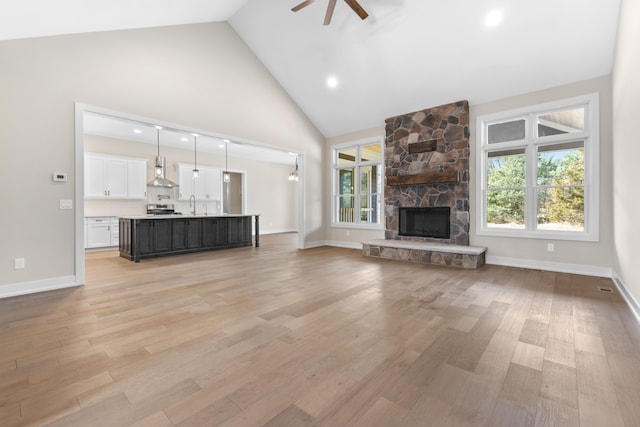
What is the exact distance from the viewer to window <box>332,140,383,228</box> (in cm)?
705

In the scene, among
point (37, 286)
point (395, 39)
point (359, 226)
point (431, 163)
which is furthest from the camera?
point (359, 226)

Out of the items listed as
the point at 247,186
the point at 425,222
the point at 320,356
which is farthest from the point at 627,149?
the point at 247,186

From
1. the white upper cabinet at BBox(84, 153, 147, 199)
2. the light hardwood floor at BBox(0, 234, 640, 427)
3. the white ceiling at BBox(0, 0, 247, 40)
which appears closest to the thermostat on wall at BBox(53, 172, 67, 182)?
the light hardwood floor at BBox(0, 234, 640, 427)

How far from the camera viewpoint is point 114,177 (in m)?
7.46

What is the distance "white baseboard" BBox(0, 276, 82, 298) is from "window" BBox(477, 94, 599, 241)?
6.56 meters

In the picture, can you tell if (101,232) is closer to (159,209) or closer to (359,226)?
(159,209)

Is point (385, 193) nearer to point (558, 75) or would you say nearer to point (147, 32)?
point (558, 75)

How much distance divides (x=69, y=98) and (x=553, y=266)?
299 inches

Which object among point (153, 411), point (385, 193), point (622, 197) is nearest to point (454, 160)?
point (385, 193)

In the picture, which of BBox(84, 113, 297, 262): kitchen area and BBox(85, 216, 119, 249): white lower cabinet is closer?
BBox(84, 113, 297, 262): kitchen area

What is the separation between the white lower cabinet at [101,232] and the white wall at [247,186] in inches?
17.2

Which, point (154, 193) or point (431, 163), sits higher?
point (431, 163)

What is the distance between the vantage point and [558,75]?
14.5 feet

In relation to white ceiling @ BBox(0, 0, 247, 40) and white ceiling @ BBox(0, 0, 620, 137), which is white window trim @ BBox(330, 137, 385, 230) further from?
white ceiling @ BBox(0, 0, 247, 40)
